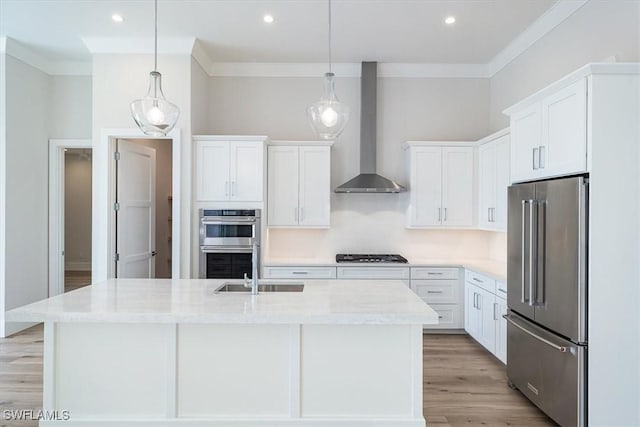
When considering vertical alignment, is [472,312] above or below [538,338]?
below

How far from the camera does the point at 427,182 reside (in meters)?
4.99

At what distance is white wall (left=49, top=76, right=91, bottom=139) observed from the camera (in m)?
5.27

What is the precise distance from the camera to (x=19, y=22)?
416 cm

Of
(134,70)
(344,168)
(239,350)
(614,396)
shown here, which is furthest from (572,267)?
(134,70)

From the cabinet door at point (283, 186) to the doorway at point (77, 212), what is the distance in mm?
6501

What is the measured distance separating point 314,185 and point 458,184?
1.75 m

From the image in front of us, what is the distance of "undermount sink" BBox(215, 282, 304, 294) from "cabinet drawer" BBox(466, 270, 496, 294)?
2.05 m

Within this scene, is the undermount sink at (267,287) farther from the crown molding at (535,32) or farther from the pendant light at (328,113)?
the crown molding at (535,32)

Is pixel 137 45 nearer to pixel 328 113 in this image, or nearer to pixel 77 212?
pixel 328 113

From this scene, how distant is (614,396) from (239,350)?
7.58 feet

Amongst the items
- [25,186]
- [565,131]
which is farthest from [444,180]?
[25,186]

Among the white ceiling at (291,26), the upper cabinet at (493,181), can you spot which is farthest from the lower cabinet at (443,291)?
the white ceiling at (291,26)

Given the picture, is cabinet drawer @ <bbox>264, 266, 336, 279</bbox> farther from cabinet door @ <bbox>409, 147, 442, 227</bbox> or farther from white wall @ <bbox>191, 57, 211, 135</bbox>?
white wall @ <bbox>191, 57, 211, 135</bbox>

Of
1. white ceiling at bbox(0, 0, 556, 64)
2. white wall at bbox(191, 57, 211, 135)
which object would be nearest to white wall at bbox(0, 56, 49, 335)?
white ceiling at bbox(0, 0, 556, 64)
